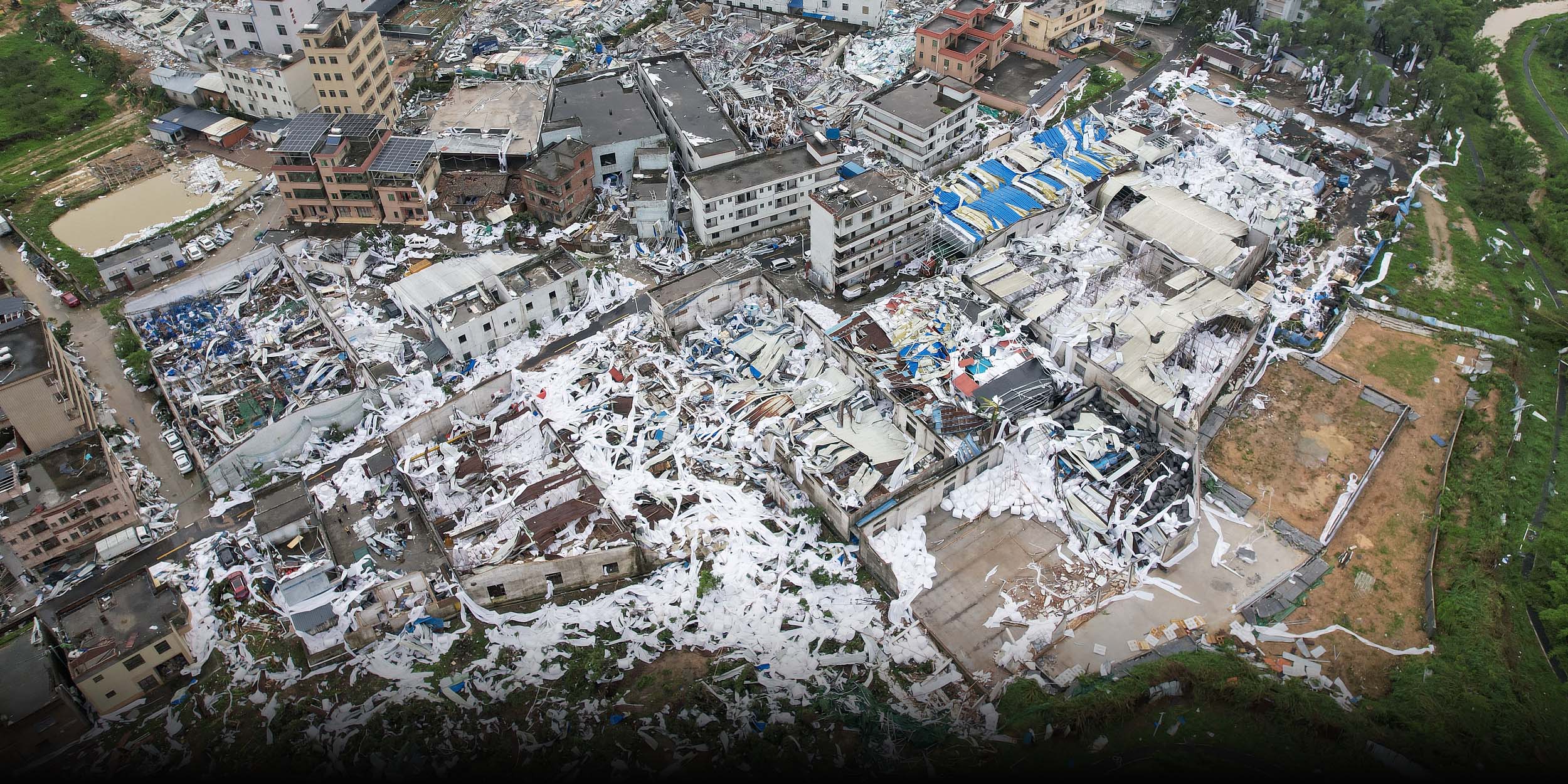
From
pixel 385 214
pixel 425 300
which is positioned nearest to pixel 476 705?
pixel 425 300

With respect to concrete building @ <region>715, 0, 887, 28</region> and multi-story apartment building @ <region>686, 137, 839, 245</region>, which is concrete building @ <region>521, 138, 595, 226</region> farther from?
concrete building @ <region>715, 0, 887, 28</region>

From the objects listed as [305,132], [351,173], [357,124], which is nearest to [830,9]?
[357,124]

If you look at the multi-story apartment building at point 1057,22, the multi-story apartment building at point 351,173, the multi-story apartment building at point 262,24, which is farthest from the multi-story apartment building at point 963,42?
the multi-story apartment building at point 262,24

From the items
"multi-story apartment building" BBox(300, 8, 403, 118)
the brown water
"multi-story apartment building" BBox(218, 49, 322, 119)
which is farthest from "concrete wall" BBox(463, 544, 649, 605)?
"multi-story apartment building" BBox(218, 49, 322, 119)

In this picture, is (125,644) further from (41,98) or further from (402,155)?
(41,98)

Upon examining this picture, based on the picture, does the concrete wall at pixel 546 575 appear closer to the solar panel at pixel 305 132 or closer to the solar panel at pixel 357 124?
the solar panel at pixel 305 132
